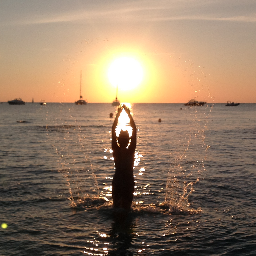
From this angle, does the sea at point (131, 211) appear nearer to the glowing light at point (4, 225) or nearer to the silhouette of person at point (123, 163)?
the glowing light at point (4, 225)

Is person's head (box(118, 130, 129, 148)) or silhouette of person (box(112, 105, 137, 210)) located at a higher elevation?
person's head (box(118, 130, 129, 148))

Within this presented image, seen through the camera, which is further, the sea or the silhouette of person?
the silhouette of person

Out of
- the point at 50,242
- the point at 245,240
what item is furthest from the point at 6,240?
the point at 245,240

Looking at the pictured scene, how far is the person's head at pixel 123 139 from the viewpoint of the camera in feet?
41.9

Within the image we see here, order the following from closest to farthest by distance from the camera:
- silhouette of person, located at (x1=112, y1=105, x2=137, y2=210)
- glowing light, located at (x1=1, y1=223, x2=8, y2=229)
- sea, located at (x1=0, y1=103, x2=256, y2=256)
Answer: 1. sea, located at (x1=0, y1=103, x2=256, y2=256)
2. glowing light, located at (x1=1, y1=223, x2=8, y2=229)
3. silhouette of person, located at (x1=112, y1=105, x2=137, y2=210)

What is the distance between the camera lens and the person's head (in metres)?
12.8

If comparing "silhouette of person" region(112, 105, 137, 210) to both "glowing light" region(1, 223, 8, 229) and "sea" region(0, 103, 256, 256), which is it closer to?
"sea" region(0, 103, 256, 256)

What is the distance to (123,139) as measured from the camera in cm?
1282

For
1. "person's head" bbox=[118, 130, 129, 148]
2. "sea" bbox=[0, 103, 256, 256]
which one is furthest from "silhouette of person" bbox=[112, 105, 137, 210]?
"sea" bbox=[0, 103, 256, 256]

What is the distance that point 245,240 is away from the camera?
36.9ft

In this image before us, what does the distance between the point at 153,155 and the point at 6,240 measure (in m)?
22.0

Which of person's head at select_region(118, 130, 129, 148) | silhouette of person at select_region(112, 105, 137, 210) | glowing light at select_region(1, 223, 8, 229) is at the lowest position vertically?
glowing light at select_region(1, 223, 8, 229)

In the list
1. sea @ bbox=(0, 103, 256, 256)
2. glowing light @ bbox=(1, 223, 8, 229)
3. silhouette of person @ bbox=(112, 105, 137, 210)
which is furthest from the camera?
silhouette of person @ bbox=(112, 105, 137, 210)

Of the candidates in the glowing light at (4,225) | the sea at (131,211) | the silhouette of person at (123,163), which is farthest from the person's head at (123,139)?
the glowing light at (4,225)
